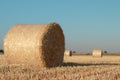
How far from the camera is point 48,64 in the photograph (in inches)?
489

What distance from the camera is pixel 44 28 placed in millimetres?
12727

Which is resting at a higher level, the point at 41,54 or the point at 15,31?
the point at 15,31

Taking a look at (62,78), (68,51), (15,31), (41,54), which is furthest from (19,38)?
(68,51)

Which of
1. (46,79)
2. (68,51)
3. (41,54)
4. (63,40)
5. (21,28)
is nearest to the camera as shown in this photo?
(46,79)

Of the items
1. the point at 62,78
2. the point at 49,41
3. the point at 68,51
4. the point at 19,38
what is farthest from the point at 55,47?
the point at 68,51

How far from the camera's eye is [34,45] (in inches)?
483

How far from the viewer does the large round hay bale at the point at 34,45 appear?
12258 mm

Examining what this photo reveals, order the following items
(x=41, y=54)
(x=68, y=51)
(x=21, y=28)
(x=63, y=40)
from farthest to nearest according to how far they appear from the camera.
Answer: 1. (x=68, y=51)
2. (x=63, y=40)
3. (x=21, y=28)
4. (x=41, y=54)

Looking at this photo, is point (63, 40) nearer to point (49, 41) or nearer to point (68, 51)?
point (49, 41)

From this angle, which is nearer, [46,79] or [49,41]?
[46,79]

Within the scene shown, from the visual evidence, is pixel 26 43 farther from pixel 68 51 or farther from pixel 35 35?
pixel 68 51

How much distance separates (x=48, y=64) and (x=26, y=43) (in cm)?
118

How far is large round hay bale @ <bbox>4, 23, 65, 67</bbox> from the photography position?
40.2ft

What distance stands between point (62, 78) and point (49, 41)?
15.9ft
